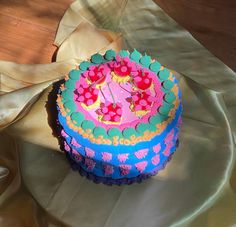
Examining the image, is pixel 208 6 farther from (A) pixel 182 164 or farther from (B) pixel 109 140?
(B) pixel 109 140

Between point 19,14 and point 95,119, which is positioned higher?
point 95,119

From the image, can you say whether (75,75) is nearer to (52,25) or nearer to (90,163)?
(90,163)

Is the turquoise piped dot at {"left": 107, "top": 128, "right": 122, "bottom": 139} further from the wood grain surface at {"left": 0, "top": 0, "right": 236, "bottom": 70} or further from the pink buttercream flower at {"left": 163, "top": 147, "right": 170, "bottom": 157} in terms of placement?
the wood grain surface at {"left": 0, "top": 0, "right": 236, "bottom": 70}

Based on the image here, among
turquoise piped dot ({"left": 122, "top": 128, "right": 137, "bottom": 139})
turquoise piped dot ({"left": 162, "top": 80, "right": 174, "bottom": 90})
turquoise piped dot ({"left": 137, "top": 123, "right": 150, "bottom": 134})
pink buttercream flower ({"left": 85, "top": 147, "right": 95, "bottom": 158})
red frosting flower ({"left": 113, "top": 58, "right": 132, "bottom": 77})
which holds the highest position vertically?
red frosting flower ({"left": 113, "top": 58, "right": 132, "bottom": 77})

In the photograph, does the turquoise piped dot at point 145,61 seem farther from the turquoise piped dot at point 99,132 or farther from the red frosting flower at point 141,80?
the turquoise piped dot at point 99,132

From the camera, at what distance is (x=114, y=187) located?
1.17m

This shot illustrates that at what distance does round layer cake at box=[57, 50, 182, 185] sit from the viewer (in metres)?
1.04

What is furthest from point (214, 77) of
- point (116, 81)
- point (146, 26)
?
point (116, 81)

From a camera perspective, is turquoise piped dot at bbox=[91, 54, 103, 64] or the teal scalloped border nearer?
→ the teal scalloped border

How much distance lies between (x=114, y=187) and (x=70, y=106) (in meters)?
0.23

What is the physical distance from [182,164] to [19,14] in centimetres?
85

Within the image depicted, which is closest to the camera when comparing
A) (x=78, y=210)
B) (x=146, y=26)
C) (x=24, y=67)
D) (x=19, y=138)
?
(x=78, y=210)

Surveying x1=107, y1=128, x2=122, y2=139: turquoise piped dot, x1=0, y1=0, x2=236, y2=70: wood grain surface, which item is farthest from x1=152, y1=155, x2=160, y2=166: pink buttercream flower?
x1=0, y1=0, x2=236, y2=70: wood grain surface

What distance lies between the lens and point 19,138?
4.13ft
